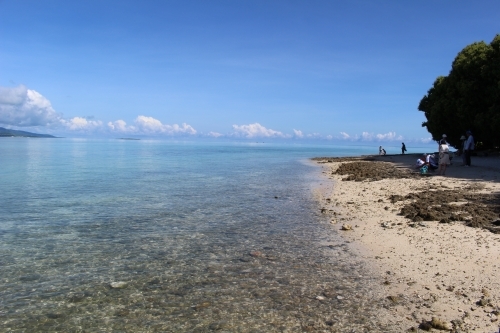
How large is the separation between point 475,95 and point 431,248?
35568 mm

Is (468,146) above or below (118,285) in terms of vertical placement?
above

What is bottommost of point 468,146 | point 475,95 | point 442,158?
point 442,158

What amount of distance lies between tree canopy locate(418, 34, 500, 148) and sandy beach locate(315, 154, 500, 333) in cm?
2116

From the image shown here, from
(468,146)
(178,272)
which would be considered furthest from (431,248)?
(468,146)

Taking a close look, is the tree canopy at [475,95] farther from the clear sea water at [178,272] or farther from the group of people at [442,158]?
the clear sea water at [178,272]

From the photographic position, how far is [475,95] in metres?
38.1

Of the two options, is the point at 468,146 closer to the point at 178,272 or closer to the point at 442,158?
the point at 442,158

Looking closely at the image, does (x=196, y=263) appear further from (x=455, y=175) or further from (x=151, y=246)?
(x=455, y=175)

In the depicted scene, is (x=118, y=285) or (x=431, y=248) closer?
(x=118, y=285)

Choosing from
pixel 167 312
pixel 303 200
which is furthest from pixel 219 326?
pixel 303 200

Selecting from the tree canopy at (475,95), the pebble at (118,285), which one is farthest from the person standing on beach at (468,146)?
the pebble at (118,285)

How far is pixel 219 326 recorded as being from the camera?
217 inches

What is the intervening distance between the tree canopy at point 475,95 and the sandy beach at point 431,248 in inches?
833

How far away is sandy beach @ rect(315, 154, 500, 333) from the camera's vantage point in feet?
18.7
